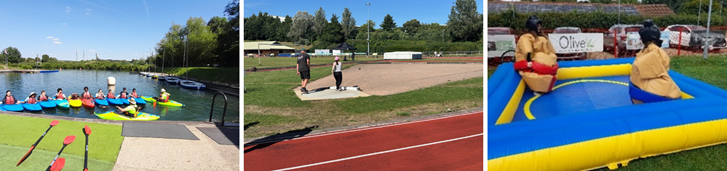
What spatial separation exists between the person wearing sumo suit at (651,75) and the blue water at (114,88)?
4557 millimetres

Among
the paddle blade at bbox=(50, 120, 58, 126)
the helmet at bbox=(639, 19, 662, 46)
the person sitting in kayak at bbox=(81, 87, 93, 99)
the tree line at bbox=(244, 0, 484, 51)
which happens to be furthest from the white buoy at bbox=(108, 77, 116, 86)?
the helmet at bbox=(639, 19, 662, 46)

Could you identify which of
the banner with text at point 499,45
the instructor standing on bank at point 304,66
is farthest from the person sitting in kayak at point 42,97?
the banner with text at point 499,45

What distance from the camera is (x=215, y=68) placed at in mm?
4688

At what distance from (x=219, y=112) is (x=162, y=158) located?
1.29 m

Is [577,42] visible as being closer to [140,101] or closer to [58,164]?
[140,101]

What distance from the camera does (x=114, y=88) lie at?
14.4 feet

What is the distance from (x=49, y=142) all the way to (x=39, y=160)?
20cm

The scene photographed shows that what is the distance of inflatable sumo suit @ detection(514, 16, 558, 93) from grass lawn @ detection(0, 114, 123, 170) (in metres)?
4.10

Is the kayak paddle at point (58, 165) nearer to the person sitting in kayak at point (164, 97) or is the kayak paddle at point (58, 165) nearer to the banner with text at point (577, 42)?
the person sitting in kayak at point (164, 97)

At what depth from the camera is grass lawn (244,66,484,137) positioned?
3229 millimetres

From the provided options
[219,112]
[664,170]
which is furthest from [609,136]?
[219,112]

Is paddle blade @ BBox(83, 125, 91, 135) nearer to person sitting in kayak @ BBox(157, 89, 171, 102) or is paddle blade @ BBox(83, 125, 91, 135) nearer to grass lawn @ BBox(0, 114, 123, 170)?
grass lawn @ BBox(0, 114, 123, 170)

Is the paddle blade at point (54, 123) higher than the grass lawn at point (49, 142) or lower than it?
higher

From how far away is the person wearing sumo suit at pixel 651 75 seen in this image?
3.54m
